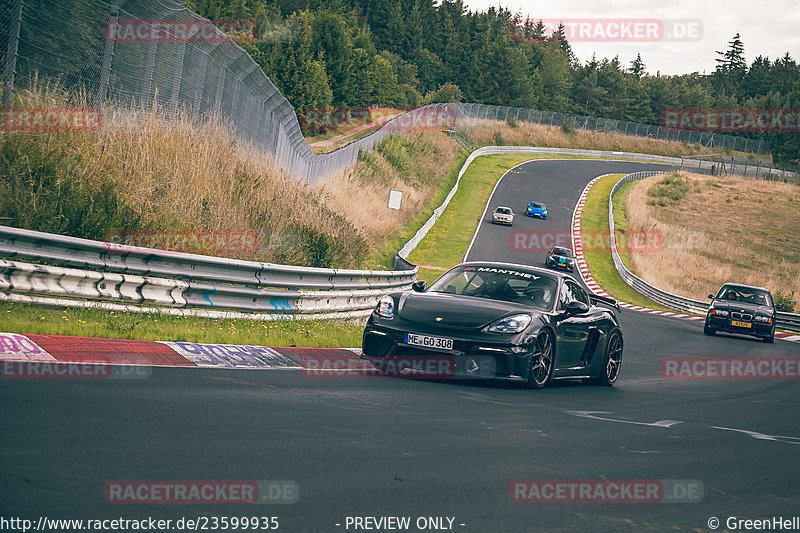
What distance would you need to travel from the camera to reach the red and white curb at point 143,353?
748cm

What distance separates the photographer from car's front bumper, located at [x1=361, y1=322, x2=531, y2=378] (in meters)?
9.22

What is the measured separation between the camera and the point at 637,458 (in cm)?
653

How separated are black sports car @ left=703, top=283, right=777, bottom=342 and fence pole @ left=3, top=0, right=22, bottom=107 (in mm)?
18839

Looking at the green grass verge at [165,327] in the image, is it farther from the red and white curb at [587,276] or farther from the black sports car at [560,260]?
the black sports car at [560,260]

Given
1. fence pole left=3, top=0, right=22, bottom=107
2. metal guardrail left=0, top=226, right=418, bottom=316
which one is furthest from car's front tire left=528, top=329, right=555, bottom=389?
fence pole left=3, top=0, right=22, bottom=107

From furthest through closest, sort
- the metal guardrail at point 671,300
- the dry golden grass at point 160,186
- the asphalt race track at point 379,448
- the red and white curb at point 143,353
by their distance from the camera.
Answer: the metal guardrail at point 671,300, the dry golden grass at point 160,186, the red and white curb at point 143,353, the asphalt race track at point 379,448

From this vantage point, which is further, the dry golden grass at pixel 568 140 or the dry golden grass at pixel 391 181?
the dry golden grass at pixel 568 140

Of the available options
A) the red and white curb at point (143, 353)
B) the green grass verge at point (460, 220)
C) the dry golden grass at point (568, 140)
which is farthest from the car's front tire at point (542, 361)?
the dry golden grass at point (568, 140)

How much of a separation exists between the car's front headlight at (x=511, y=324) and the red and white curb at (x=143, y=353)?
213 centimetres

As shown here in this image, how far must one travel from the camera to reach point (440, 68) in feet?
481

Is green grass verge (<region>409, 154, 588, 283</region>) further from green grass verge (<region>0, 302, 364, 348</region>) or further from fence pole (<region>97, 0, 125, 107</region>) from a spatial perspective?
green grass verge (<region>0, 302, 364, 348</region>)

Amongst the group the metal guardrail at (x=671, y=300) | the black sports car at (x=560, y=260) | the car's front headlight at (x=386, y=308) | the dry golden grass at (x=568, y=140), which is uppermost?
the dry golden grass at (x=568, y=140)

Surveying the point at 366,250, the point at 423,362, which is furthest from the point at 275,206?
the point at 423,362

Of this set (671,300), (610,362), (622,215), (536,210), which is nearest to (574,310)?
(610,362)
